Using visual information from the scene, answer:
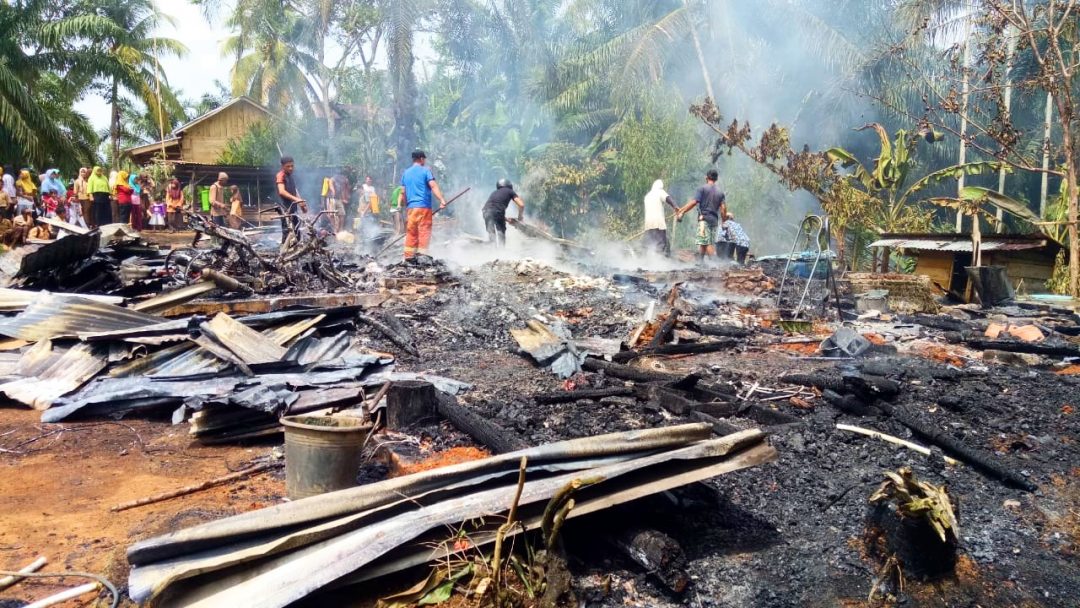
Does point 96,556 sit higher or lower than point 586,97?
Answer: lower

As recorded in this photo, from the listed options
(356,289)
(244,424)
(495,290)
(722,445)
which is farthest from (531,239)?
(722,445)

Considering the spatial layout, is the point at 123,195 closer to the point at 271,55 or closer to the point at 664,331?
the point at 271,55

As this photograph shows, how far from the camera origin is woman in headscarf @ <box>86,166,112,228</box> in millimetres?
17078

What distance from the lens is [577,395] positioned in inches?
219

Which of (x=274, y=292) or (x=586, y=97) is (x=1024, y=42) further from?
(x=586, y=97)

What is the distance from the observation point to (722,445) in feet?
10.8

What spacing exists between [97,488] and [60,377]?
7.10 ft

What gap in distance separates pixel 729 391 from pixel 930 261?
8.51 metres

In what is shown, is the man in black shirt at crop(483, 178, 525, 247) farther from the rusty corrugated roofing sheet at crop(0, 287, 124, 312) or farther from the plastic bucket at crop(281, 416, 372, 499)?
the plastic bucket at crop(281, 416, 372, 499)

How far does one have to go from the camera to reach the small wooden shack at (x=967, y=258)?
11.5 m

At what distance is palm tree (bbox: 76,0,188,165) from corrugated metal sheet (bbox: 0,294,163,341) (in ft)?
70.0

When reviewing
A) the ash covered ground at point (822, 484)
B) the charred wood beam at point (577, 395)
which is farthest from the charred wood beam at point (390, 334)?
the charred wood beam at point (577, 395)

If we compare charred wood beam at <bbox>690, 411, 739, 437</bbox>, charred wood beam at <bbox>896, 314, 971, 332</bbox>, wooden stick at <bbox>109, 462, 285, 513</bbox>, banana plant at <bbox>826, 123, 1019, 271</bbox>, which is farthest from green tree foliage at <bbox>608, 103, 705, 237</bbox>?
wooden stick at <bbox>109, 462, 285, 513</bbox>

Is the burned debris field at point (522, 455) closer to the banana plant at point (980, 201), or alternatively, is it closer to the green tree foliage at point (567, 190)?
the banana plant at point (980, 201)
